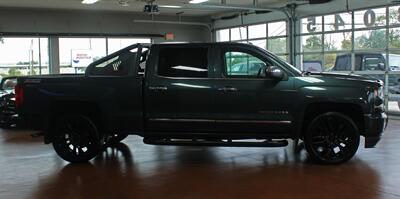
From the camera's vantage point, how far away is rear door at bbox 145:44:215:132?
6.96 metres

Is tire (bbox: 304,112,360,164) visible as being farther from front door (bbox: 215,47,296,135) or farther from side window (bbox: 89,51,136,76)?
side window (bbox: 89,51,136,76)

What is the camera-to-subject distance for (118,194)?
554 cm

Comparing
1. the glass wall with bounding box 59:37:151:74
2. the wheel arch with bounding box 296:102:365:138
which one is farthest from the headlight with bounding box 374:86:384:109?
the glass wall with bounding box 59:37:151:74

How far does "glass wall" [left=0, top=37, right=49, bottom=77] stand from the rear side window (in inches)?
581

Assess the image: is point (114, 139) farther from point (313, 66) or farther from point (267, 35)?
point (267, 35)

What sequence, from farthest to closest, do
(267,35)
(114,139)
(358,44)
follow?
(267,35) < (358,44) < (114,139)

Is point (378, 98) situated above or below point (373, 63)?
below

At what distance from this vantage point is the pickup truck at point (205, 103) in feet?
22.6

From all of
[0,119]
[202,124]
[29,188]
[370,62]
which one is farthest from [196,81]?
[370,62]

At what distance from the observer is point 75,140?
737cm

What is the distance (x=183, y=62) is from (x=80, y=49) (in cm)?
1536

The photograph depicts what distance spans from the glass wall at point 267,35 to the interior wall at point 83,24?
2.23m

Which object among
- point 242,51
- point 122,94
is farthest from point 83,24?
point 242,51

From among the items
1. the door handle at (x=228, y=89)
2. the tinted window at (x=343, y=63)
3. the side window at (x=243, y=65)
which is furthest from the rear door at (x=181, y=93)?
the tinted window at (x=343, y=63)
